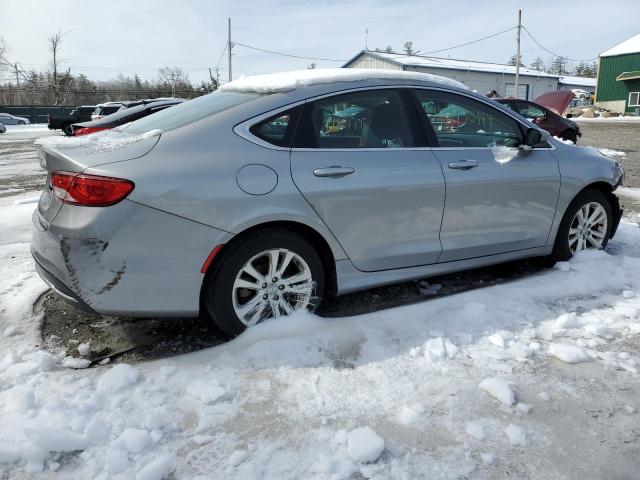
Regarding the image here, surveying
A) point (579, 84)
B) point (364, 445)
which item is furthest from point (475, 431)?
point (579, 84)

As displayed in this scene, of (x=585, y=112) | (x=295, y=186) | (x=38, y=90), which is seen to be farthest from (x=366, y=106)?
(x=38, y=90)

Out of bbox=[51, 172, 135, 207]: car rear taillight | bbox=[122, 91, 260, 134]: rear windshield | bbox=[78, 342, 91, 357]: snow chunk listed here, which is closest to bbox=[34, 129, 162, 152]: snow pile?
bbox=[122, 91, 260, 134]: rear windshield

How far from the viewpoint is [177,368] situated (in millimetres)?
2791

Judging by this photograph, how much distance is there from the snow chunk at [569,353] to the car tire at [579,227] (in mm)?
1490

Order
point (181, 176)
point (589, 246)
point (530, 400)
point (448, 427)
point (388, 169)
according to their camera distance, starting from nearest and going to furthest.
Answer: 1. point (448, 427)
2. point (530, 400)
3. point (181, 176)
4. point (388, 169)
5. point (589, 246)

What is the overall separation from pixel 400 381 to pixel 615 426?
976 mm

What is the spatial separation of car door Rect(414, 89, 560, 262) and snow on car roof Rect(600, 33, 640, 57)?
4741 centimetres

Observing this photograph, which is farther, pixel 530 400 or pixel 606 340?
pixel 606 340

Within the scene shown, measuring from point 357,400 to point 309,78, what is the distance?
6.50 feet

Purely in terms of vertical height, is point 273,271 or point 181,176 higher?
point 181,176

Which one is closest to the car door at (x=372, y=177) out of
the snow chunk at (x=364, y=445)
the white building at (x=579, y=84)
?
the snow chunk at (x=364, y=445)

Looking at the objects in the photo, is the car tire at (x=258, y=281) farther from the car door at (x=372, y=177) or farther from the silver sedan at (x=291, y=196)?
the car door at (x=372, y=177)

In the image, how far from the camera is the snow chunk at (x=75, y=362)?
2.86 metres

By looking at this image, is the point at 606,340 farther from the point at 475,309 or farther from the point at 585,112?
the point at 585,112
